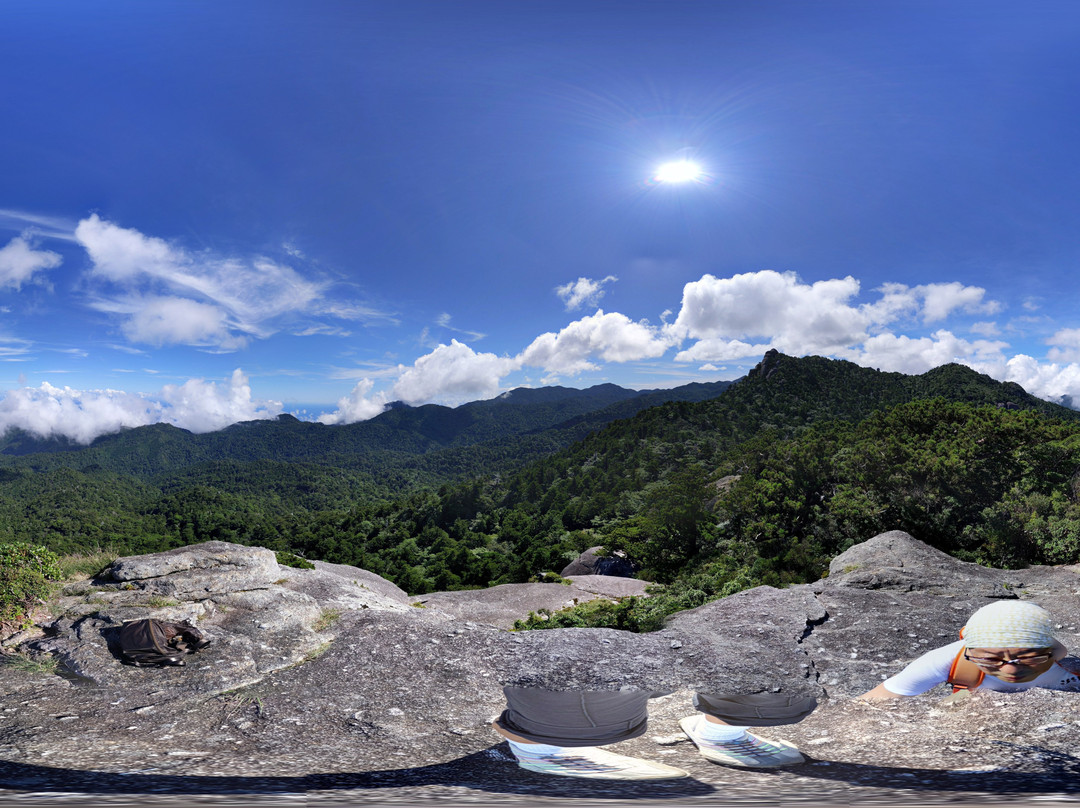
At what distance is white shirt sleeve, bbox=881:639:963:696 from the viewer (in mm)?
3947

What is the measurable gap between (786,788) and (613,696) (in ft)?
5.67

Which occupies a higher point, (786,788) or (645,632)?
(786,788)

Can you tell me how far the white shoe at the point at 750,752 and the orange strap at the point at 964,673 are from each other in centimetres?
161

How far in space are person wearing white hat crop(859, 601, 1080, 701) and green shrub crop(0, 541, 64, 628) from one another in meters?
13.2

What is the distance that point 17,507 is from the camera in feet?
465

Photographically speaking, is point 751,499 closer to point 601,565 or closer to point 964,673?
point 601,565

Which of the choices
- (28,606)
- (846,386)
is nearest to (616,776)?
(28,606)

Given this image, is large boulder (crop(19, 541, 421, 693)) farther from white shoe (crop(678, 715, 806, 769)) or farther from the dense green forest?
white shoe (crop(678, 715, 806, 769))

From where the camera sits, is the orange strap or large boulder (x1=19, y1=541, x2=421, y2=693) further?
large boulder (x1=19, y1=541, x2=421, y2=693)

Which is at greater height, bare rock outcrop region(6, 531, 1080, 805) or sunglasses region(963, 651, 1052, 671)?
sunglasses region(963, 651, 1052, 671)

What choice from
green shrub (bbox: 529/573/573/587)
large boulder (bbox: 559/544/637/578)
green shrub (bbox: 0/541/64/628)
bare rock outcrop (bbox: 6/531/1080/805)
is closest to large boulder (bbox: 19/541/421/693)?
bare rock outcrop (bbox: 6/531/1080/805)

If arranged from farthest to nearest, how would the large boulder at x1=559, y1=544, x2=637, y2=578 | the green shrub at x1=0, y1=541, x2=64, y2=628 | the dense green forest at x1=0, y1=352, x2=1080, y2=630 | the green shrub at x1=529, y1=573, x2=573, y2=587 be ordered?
the large boulder at x1=559, y1=544, x2=637, y2=578
the green shrub at x1=529, y1=573, x2=573, y2=587
the dense green forest at x1=0, y1=352, x2=1080, y2=630
the green shrub at x1=0, y1=541, x2=64, y2=628

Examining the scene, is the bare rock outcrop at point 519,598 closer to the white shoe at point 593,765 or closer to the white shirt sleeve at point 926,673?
the white shoe at point 593,765

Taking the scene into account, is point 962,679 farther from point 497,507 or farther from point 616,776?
point 497,507
